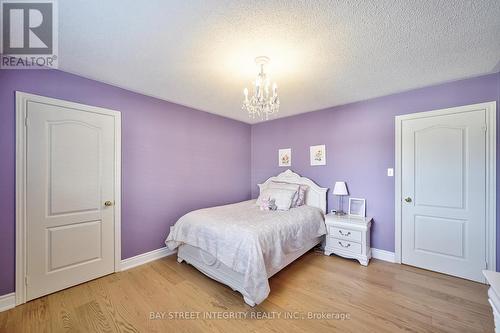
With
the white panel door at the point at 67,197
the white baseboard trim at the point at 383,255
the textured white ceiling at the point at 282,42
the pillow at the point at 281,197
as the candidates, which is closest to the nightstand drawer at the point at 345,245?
the white baseboard trim at the point at 383,255

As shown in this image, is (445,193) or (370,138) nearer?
(445,193)

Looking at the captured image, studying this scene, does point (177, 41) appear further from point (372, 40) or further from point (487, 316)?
point (487, 316)

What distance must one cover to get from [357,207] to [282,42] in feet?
8.76

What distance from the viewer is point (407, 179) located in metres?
2.76

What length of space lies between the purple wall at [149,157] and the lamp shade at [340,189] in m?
1.96

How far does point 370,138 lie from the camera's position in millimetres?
3068

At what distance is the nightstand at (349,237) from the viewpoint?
2.76m

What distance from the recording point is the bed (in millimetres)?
1933

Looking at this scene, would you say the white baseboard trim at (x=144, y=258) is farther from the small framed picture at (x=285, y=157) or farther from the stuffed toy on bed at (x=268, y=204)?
the small framed picture at (x=285, y=157)

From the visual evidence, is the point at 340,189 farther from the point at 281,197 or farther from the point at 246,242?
the point at 246,242

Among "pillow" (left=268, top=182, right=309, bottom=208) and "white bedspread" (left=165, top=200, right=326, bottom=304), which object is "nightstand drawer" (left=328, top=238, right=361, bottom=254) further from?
"pillow" (left=268, top=182, right=309, bottom=208)

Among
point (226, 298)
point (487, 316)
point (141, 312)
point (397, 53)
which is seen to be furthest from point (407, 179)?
point (141, 312)

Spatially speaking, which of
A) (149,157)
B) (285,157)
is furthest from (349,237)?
(149,157)

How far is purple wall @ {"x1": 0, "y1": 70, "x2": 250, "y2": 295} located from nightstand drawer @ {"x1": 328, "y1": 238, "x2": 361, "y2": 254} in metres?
2.05
